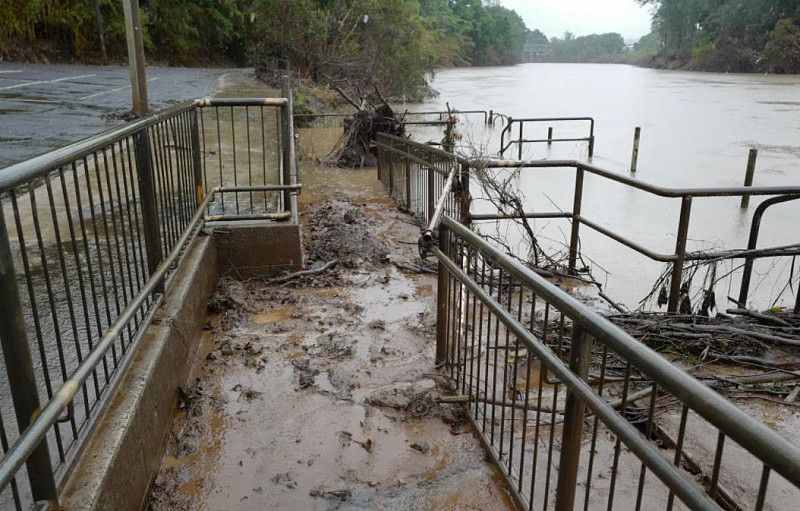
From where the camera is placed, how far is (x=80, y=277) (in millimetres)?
2410

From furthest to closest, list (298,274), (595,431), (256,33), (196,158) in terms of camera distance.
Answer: (256,33) < (298,274) < (196,158) < (595,431)

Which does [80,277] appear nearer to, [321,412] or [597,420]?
[321,412]

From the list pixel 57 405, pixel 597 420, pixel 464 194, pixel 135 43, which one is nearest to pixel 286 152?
pixel 464 194

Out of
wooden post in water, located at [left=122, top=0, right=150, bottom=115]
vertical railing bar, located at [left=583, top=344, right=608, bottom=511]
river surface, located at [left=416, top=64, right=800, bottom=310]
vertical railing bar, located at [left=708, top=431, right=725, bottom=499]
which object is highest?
wooden post in water, located at [left=122, top=0, right=150, bottom=115]

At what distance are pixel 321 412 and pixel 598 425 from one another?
4.85 ft

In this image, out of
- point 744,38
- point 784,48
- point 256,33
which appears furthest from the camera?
point 744,38

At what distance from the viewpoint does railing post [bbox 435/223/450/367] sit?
368cm

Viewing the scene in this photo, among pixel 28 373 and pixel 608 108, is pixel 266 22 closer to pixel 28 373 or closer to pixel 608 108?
pixel 608 108

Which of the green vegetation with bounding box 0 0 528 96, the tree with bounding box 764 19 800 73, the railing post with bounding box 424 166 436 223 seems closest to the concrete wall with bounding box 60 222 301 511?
the railing post with bounding box 424 166 436 223

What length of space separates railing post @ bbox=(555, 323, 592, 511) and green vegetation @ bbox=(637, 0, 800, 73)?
71.9m

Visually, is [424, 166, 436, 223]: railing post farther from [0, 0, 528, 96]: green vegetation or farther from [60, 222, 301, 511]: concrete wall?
[0, 0, 528, 96]: green vegetation

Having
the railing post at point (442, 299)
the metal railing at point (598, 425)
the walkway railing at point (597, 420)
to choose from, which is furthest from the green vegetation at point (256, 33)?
the metal railing at point (598, 425)

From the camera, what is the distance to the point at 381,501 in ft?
9.15

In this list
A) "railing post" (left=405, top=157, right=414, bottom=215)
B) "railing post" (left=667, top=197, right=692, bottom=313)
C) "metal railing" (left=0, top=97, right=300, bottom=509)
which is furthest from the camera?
"railing post" (left=405, top=157, right=414, bottom=215)
